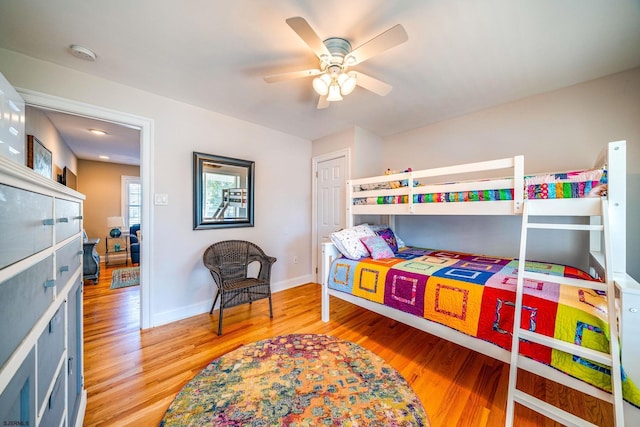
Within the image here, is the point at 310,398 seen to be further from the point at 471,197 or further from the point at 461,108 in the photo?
the point at 461,108

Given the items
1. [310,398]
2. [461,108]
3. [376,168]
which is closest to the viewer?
[310,398]

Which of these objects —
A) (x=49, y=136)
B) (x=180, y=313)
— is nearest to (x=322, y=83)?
(x=180, y=313)

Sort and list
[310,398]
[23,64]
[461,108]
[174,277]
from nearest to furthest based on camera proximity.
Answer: [310,398], [23,64], [174,277], [461,108]

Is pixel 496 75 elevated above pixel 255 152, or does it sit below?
above

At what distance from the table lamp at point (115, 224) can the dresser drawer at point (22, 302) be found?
17.6 feet

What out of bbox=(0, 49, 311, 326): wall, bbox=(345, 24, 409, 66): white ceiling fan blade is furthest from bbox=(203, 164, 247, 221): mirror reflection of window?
bbox=(345, 24, 409, 66): white ceiling fan blade

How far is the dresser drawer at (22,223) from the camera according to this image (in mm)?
545

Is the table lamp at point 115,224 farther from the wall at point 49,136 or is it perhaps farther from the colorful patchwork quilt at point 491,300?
the colorful patchwork quilt at point 491,300

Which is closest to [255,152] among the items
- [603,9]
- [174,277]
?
[174,277]

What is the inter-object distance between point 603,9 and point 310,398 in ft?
9.79

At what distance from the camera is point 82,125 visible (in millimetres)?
3234

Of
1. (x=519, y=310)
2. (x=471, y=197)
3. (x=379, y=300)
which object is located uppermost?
(x=471, y=197)

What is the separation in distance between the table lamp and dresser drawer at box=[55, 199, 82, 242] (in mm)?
4706

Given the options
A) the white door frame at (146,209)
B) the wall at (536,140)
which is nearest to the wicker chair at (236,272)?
the white door frame at (146,209)
